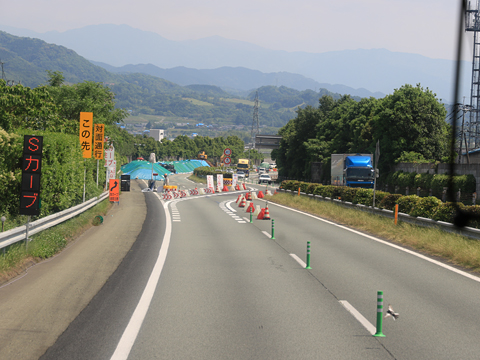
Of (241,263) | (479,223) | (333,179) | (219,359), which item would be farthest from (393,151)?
(219,359)

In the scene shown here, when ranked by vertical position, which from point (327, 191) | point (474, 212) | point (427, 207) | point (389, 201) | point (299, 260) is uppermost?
point (474, 212)

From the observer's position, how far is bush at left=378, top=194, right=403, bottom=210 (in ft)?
70.4

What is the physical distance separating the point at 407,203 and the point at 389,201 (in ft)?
6.17

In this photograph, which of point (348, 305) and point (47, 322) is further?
point (348, 305)

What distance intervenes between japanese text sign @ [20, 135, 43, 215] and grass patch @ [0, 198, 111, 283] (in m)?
0.96

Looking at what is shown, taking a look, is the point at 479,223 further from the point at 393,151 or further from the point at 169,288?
the point at 393,151

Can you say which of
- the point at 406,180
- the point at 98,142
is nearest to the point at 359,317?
the point at 98,142

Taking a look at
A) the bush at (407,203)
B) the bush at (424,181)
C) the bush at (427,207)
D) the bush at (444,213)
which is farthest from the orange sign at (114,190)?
the bush at (424,181)

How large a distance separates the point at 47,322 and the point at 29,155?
6.49m

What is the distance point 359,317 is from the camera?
26.0ft

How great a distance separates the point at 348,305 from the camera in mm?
8672

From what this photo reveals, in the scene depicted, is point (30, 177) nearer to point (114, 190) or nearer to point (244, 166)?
point (114, 190)

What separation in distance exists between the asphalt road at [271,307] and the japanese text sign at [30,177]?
2.82 meters

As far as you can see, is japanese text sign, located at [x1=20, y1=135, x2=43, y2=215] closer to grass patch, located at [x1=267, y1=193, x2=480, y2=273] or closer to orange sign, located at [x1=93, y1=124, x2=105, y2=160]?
grass patch, located at [x1=267, y1=193, x2=480, y2=273]
